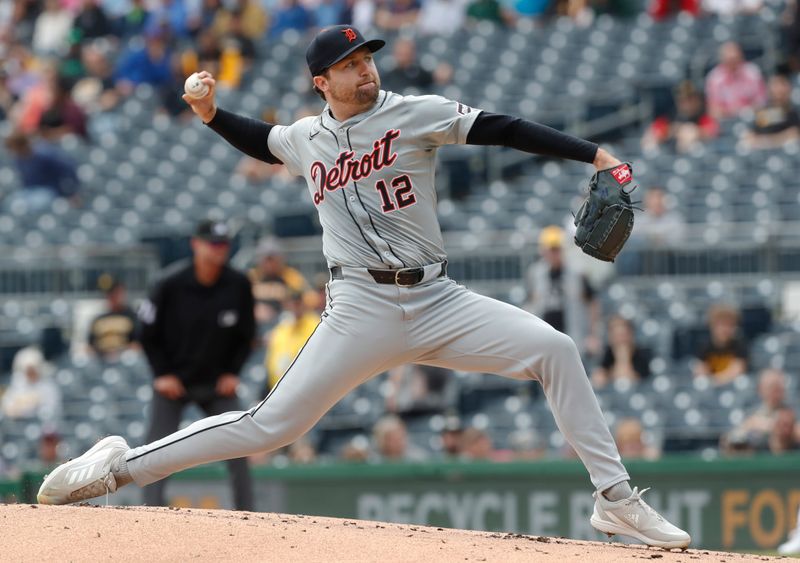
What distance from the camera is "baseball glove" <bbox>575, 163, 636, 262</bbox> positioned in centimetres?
488

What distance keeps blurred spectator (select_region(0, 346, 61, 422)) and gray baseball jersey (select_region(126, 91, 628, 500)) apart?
6.99 m

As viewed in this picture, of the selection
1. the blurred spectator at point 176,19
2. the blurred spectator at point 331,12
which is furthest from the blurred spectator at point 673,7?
the blurred spectator at point 176,19

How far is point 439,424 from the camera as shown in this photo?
10.5 metres

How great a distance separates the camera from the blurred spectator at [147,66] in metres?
16.5

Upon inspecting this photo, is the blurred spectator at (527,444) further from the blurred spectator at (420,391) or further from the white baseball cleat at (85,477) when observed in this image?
the white baseball cleat at (85,477)

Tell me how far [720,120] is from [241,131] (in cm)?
830

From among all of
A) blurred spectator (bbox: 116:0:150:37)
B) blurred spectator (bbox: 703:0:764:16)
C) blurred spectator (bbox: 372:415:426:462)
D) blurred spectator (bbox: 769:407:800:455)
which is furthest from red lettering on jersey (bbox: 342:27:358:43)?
blurred spectator (bbox: 116:0:150:37)

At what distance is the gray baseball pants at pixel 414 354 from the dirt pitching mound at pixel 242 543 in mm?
281

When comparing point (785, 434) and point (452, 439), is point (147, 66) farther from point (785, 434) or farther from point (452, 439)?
point (785, 434)

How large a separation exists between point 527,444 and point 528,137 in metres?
5.61

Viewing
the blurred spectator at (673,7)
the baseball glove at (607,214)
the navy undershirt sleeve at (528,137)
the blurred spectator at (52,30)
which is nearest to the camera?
the navy undershirt sleeve at (528,137)

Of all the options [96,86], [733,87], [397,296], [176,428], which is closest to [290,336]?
[176,428]

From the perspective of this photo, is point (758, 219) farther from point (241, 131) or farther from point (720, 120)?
point (241, 131)

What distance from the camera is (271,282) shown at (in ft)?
38.1
